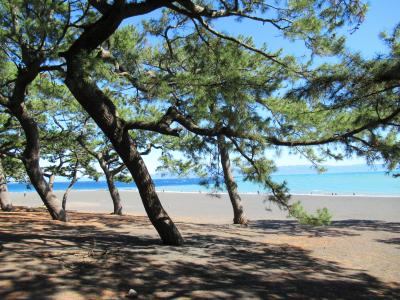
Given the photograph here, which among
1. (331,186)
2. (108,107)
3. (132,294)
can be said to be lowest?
(132,294)

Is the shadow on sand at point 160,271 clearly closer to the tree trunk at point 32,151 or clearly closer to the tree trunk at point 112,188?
the tree trunk at point 32,151

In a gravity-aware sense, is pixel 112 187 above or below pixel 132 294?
above

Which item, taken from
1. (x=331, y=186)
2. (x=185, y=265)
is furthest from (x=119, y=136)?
(x=331, y=186)

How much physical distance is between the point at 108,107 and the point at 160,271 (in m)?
2.70

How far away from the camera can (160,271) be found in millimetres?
4852

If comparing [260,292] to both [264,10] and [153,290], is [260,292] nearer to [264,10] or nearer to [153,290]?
[153,290]

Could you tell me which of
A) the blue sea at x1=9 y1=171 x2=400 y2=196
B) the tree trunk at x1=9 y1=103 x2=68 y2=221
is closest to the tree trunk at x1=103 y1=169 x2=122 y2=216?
the blue sea at x1=9 y1=171 x2=400 y2=196

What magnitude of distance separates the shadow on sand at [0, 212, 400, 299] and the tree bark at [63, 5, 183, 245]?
0.55 metres

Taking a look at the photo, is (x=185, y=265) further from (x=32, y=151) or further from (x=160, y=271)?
(x=32, y=151)

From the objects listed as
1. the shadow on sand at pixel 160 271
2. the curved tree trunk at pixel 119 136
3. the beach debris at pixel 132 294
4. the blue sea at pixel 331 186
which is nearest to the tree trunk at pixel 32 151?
the shadow on sand at pixel 160 271

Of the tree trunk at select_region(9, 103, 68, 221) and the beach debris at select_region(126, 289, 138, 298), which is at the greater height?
the tree trunk at select_region(9, 103, 68, 221)

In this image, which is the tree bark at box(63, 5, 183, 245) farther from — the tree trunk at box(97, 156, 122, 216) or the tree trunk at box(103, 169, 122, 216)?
the tree trunk at box(103, 169, 122, 216)

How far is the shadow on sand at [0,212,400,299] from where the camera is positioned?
400 cm

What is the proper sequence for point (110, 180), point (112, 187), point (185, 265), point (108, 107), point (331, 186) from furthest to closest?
point (331, 186), point (112, 187), point (110, 180), point (108, 107), point (185, 265)
